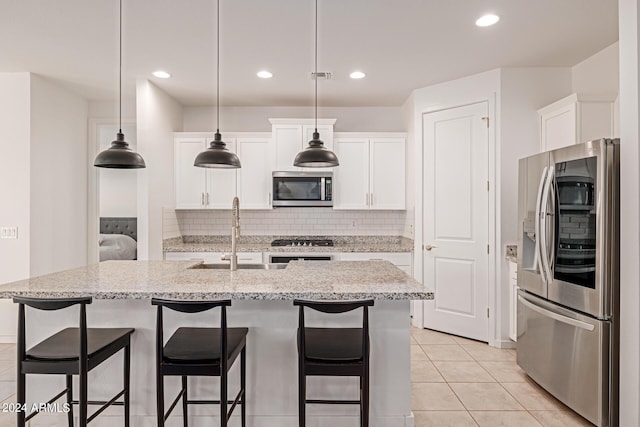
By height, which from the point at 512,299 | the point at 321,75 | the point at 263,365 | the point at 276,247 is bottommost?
the point at 263,365

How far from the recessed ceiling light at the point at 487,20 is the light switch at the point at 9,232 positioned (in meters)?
4.60

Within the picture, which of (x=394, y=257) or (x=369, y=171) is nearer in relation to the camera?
(x=394, y=257)

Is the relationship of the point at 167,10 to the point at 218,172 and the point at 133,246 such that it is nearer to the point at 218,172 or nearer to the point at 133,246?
the point at 218,172

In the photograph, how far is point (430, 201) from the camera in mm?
4180

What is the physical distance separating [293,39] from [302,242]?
2425 millimetres

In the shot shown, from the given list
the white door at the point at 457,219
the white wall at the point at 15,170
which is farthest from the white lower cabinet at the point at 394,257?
the white wall at the point at 15,170

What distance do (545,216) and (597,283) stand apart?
21.4 inches

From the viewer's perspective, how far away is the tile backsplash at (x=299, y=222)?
501 centimetres

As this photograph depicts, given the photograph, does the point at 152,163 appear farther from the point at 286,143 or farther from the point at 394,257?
the point at 394,257

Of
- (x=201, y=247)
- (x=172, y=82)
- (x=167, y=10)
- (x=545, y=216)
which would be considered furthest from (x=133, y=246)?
(x=545, y=216)

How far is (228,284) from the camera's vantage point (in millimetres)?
2143

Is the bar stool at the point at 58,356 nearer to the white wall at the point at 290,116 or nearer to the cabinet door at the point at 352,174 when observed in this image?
the cabinet door at the point at 352,174

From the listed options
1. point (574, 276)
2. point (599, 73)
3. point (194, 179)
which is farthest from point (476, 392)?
point (194, 179)

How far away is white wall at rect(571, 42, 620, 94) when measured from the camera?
310cm
